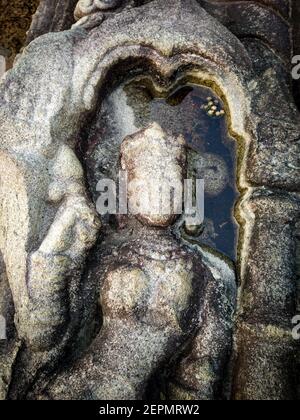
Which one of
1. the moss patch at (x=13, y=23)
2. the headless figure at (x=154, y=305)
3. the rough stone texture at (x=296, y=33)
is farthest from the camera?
the moss patch at (x=13, y=23)

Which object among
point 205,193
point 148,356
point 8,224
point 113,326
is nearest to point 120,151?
point 205,193

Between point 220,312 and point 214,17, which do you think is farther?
point 214,17

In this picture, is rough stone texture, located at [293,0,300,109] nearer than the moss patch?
Yes

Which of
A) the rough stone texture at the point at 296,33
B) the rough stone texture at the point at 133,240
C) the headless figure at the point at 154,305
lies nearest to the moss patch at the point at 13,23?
the rough stone texture at the point at 133,240

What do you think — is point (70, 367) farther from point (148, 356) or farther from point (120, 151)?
point (120, 151)

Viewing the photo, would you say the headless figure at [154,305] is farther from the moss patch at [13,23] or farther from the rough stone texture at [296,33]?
the moss patch at [13,23]

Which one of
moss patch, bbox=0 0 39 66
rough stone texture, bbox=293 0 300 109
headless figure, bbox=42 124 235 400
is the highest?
moss patch, bbox=0 0 39 66

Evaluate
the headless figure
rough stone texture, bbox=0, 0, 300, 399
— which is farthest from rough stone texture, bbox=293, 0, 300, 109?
the headless figure

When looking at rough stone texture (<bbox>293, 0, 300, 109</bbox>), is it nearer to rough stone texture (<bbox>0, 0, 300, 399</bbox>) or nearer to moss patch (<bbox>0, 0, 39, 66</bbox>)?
rough stone texture (<bbox>0, 0, 300, 399</bbox>)
